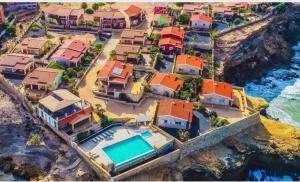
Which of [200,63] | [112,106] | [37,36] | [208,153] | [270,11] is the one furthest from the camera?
[270,11]

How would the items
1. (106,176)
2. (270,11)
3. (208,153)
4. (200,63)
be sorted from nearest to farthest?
(106,176)
(208,153)
(200,63)
(270,11)

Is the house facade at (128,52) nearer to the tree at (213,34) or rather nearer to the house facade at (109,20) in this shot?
the house facade at (109,20)

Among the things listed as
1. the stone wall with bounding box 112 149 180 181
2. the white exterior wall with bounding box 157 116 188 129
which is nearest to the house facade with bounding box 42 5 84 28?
the white exterior wall with bounding box 157 116 188 129

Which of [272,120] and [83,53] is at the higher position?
[83,53]

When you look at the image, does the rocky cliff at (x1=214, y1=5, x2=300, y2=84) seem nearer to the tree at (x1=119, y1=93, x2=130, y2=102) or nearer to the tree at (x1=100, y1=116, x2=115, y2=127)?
the tree at (x1=119, y1=93, x2=130, y2=102)

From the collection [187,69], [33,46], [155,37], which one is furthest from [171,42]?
[33,46]

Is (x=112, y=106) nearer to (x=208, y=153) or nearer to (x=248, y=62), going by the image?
(x=208, y=153)

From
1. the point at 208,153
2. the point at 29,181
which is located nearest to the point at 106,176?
the point at 29,181
